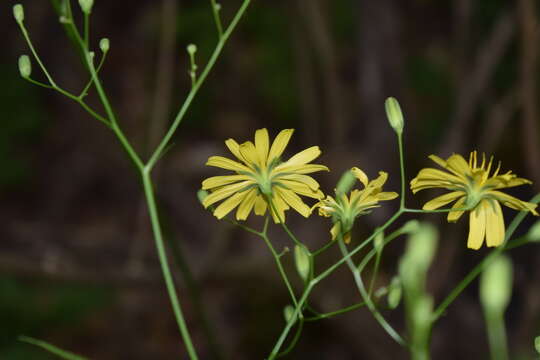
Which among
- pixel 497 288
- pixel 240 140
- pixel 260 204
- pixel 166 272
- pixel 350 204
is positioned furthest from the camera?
pixel 240 140

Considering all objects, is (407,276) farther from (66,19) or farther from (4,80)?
(4,80)

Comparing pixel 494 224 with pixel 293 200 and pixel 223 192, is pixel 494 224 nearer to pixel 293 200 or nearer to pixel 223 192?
pixel 293 200

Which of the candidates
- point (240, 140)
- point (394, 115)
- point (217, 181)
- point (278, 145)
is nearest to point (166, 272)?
point (217, 181)

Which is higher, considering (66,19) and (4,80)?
(4,80)

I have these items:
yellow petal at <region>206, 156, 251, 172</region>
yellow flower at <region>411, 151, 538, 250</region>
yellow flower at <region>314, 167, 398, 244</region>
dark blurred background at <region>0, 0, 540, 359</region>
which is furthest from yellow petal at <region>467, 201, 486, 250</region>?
dark blurred background at <region>0, 0, 540, 359</region>

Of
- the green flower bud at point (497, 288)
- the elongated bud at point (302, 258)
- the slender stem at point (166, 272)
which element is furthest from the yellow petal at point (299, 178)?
the green flower bud at point (497, 288)

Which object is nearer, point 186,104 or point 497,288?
point 497,288

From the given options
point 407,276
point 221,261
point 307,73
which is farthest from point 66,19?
point 307,73

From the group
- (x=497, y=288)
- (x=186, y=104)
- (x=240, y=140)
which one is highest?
(x=240, y=140)
